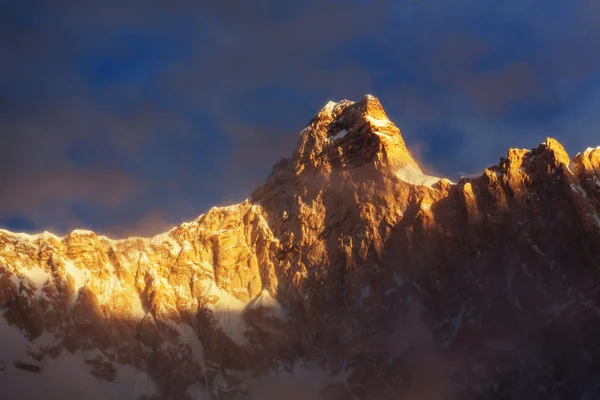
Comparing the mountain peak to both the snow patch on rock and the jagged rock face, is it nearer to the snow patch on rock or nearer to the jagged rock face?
the jagged rock face

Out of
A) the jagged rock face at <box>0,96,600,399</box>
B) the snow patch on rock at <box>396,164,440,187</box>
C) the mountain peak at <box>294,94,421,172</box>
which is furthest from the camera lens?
the mountain peak at <box>294,94,421,172</box>

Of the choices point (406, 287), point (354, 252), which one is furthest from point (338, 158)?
point (406, 287)

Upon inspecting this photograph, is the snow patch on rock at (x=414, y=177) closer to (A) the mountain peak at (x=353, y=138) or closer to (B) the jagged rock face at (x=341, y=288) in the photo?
(B) the jagged rock face at (x=341, y=288)

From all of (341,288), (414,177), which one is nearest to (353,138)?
(414,177)

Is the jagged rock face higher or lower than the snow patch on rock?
lower

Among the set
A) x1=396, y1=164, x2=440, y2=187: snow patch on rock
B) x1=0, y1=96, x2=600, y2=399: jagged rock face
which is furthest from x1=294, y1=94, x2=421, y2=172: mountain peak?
x1=396, y1=164, x2=440, y2=187: snow patch on rock

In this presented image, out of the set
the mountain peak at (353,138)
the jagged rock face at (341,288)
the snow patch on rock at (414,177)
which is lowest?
the jagged rock face at (341,288)

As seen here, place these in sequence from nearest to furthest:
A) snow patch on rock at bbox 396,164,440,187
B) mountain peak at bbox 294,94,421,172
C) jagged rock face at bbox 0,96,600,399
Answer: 1. jagged rock face at bbox 0,96,600,399
2. snow patch on rock at bbox 396,164,440,187
3. mountain peak at bbox 294,94,421,172

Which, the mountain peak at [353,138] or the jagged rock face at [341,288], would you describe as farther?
the mountain peak at [353,138]

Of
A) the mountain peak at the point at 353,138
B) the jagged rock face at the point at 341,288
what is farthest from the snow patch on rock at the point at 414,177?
the mountain peak at the point at 353,138
